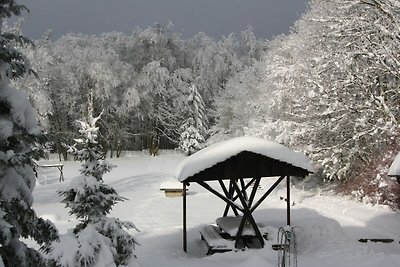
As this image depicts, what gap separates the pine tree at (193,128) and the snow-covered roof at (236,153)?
28.1 m

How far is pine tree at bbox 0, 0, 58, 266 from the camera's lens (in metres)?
5.12

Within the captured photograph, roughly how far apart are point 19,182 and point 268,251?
26.6 ft

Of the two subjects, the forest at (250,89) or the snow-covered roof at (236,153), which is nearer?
the snow-covered roof at (236,153)

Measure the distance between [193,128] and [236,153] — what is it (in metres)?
29.4

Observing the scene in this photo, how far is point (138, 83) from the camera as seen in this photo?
141 feet

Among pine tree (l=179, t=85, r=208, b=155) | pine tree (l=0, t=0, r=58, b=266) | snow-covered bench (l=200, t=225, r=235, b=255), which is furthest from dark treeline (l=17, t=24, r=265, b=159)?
pine tree (l=0, t=0, r=58, b=266)

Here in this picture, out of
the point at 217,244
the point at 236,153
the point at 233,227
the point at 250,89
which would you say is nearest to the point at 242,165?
the point at 236,153

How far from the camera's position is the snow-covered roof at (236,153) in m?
11.7

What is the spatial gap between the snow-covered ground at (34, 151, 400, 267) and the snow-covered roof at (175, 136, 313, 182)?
6.35 feet

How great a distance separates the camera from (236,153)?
38.3ft

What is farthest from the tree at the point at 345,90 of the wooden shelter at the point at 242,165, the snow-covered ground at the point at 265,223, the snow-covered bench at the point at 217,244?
the snow-covered bench at the point at 217,244

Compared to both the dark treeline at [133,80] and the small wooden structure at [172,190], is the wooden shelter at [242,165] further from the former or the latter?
the dark treeline at [133,80]

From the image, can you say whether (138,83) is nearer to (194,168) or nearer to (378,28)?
(378,28)

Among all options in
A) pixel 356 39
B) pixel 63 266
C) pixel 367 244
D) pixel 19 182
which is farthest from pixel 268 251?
pixel 356 39
